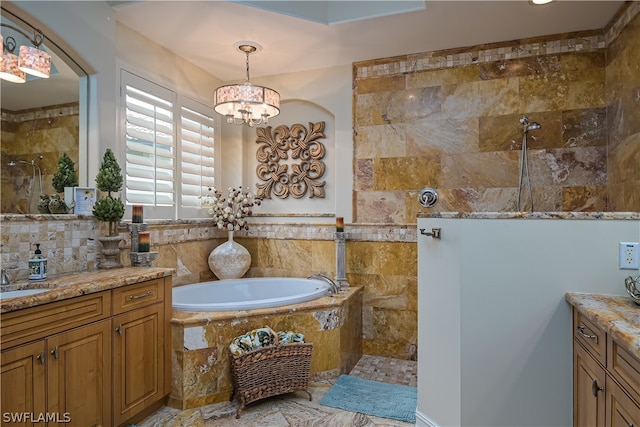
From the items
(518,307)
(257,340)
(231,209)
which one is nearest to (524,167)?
(518,307)

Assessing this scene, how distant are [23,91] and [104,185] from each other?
2.22 ft

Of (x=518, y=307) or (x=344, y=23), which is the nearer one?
(x=518, y=307)

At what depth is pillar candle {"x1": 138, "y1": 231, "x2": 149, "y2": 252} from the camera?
2607 millimetres

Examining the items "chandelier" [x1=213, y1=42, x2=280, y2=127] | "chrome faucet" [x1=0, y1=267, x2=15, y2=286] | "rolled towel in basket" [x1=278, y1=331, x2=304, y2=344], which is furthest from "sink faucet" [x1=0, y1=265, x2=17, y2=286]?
"chandelier" [x1=213, y1=42, x2=280, y2=127]

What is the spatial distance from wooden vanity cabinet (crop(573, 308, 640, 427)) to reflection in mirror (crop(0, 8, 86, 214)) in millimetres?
2927

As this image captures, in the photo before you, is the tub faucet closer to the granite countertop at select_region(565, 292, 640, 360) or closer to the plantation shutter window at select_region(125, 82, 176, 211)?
the plantation shutter window at select_region(125, 82, 176, 211)

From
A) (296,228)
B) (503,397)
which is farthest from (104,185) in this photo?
(503,397)

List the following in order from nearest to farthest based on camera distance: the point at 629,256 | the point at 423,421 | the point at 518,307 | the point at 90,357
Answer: the point at 629,256 < the point at 518,307 < the point at 90,357 < the point at 423,421

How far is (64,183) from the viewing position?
2.38 metres

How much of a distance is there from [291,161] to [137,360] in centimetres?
239

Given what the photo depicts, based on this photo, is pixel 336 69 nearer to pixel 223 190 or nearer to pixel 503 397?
pixel 223 190

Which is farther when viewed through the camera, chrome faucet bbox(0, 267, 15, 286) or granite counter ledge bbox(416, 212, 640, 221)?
chrome faucet bbox(0, 267, 15, 286)

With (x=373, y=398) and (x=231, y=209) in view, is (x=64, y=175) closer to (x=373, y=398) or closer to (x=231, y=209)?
(x=231, y=209)

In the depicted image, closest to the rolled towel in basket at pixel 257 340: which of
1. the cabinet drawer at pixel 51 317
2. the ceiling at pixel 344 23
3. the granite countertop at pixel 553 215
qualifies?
the cabinet drawer at pixel 51 317
